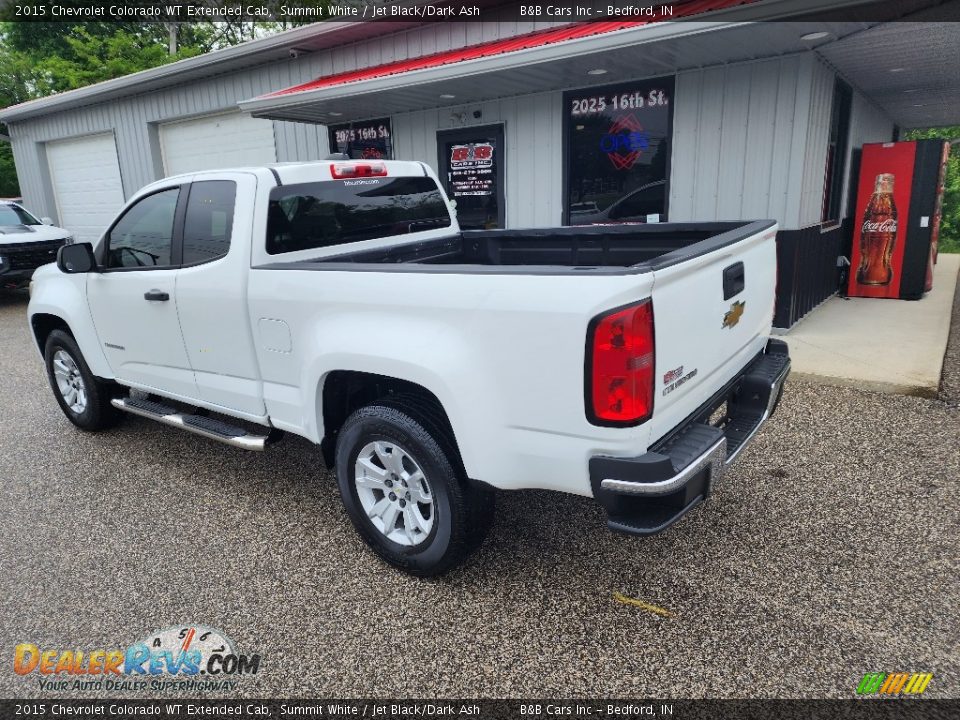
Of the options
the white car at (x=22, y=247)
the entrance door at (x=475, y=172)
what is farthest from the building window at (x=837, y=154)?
the white car at (x=22, y=247)

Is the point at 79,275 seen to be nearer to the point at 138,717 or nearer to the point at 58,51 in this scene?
the point at 138,717

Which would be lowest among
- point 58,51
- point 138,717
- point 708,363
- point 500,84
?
point 138,717

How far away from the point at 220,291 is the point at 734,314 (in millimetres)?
2625

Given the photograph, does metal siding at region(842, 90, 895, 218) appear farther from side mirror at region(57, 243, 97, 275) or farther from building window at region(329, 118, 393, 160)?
side mirror at region(57, 243, 97, 275)

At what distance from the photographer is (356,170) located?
3.85m

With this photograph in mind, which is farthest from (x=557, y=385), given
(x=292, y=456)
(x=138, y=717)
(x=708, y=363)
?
(x=292, y=456)

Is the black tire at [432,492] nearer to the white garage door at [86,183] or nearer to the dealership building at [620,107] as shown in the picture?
the dealership building at [620,107]

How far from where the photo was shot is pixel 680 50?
6.38 m

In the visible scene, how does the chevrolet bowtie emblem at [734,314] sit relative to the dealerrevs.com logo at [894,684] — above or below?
above

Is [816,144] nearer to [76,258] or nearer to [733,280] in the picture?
[733,280]

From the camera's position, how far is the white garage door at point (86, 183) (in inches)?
602

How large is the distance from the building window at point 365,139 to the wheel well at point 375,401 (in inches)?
296

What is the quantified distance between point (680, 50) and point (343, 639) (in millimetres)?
6164

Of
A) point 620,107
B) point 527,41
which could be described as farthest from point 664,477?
point 527,41
